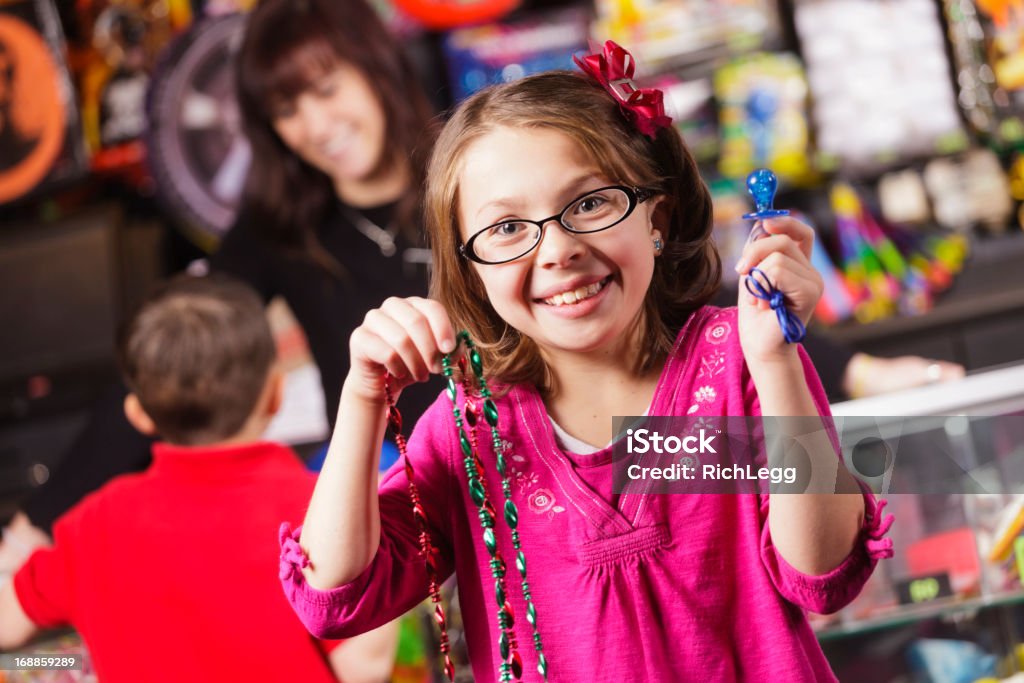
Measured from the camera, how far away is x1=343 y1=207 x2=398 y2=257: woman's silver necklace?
1.90 meters

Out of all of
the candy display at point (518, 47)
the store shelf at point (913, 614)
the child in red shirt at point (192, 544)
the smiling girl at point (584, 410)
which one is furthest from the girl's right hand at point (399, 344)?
the candy display at point (518, 47)

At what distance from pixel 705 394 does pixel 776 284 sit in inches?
5.7

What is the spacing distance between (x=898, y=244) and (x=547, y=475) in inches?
87.0

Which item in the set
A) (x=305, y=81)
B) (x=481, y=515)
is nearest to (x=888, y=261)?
(x=305, y=81)

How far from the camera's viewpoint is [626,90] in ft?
2.52

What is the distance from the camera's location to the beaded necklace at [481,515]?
71 centimetres

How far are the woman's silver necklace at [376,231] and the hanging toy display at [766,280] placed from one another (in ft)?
4.15

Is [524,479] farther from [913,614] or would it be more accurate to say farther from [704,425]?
[913,614]

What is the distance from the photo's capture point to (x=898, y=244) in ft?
8.95

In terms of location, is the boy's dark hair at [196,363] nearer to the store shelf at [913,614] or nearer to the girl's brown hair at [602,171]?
the girl's brown hair at [602,171]

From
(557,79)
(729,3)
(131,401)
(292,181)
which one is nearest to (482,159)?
(557,79)

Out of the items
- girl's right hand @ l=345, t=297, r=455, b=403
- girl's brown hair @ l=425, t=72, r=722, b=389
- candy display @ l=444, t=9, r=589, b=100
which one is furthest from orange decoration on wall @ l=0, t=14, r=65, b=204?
girl's right hand @ l=345, t=297, r=455, b=403

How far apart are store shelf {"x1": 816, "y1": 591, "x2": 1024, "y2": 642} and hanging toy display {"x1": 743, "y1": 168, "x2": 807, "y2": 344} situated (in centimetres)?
64

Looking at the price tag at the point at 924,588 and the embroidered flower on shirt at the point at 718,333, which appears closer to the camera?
the embroidered flower on shirt at the point at 718,333
